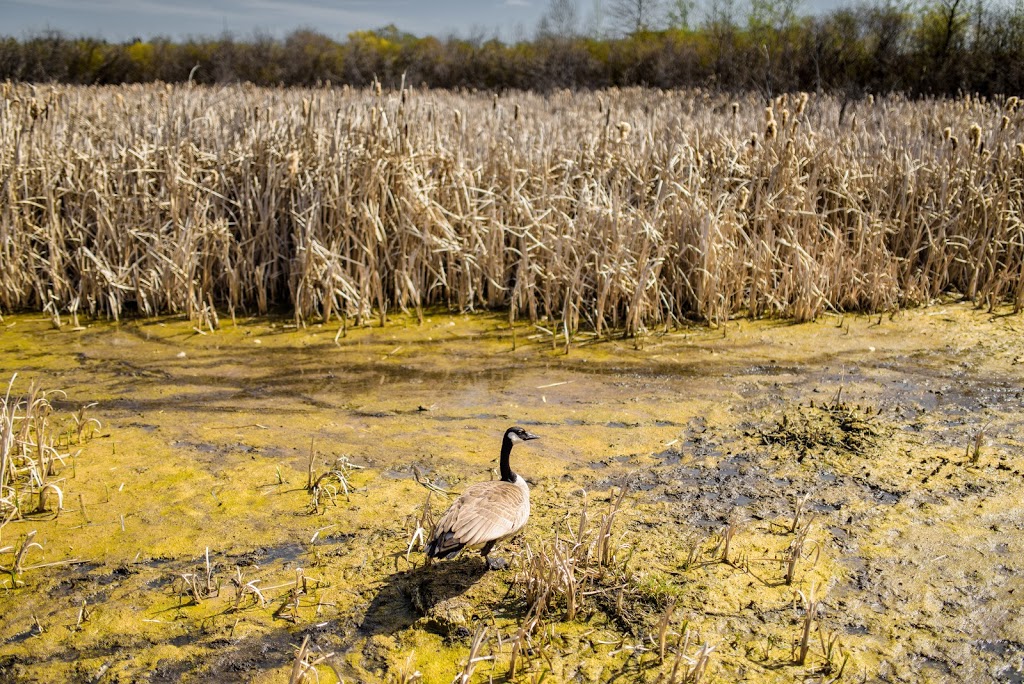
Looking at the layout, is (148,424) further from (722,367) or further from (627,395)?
(722,367)

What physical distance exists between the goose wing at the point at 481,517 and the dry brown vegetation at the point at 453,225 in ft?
10.7

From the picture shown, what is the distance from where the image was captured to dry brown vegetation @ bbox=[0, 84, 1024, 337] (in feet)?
22.3

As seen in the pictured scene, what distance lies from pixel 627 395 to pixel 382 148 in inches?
119

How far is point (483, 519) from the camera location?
311cm

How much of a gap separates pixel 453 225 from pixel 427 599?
177 inches

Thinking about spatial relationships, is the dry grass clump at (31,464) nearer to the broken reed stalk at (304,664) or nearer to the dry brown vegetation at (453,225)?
the broken reed stalk at (304,664)

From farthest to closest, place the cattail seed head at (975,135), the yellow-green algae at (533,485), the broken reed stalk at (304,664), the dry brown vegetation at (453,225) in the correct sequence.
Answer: the cattail seed head at (975,135) → the dry brown vegetation at (453,225) → the yellow-green algae at (533,485) → the broken reed stalk at (304,664)

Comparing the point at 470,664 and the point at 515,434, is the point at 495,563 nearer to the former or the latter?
the point at 515,434

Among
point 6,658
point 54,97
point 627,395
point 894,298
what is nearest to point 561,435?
point 627,395

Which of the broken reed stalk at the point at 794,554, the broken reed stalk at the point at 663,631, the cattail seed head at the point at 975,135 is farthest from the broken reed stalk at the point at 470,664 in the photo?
the cattail seed head at the point at 975,135

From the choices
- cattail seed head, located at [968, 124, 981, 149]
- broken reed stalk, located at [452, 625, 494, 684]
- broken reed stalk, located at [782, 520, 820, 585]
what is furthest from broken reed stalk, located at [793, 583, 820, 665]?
cattail seed head, located at [968, 124, 981, 149]

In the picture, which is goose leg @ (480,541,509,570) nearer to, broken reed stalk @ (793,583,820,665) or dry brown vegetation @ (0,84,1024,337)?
broken reed stalk @ (793,583,820,665)

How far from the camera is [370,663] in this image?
2875 millimetres

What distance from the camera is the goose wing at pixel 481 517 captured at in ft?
9.90
